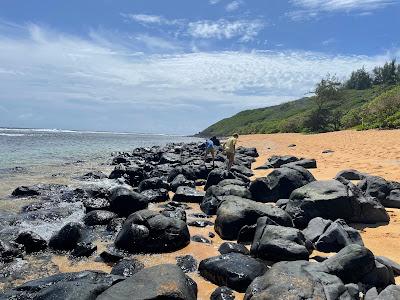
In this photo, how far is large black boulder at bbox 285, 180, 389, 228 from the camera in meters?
10.3

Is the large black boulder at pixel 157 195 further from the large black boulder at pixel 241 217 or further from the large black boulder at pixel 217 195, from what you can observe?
the large black boulder at pixel 241 217

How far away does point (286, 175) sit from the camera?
13648 millimetres

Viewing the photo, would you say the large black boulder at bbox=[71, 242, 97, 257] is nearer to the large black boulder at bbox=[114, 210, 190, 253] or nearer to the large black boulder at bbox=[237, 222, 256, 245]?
the large black boulder at bbox=[114, 210, 190, 253]

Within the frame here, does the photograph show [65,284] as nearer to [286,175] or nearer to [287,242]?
[287,242]

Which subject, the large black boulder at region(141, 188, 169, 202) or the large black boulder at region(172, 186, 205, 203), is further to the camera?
the large black boulder at region(141, 188, 169, 202)

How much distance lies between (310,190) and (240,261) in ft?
14.6

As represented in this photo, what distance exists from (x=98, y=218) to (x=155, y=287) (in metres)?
5.91

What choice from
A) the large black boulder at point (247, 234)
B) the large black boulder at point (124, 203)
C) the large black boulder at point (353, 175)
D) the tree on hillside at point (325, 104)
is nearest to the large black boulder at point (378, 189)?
the large black boulder at point (353, 175)

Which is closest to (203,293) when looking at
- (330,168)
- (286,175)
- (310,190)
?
(310,190)

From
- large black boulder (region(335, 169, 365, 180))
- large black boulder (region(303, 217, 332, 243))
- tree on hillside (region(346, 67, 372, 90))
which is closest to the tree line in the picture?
large black boulder (region(335, 169, 365, 180))

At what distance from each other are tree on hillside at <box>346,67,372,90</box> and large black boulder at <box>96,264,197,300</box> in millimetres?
122182

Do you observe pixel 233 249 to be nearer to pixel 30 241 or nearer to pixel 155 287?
pixel 155 287

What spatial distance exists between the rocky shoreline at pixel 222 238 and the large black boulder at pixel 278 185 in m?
0.04

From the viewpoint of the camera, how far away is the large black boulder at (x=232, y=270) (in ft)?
22.4
